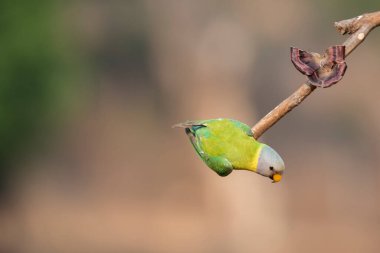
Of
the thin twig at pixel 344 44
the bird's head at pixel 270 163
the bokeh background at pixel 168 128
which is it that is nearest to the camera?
the thin twig at pixel 344 44

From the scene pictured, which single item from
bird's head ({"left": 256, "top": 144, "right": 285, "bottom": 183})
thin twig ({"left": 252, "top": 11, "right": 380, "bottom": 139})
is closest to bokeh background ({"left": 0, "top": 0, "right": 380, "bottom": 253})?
bird's head ({"left": 256, "top": 144, "right": 285, "bottom": 183})

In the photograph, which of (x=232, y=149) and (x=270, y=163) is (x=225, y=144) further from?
(x=270, y=163)

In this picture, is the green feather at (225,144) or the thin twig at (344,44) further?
the green feather at (225,144)

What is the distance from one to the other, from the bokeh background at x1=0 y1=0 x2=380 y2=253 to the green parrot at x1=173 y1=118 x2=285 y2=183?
324 inches

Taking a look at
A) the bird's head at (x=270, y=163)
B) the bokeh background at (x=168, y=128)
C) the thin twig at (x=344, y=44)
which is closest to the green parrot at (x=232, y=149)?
the bird's head at (x=270, y=163)

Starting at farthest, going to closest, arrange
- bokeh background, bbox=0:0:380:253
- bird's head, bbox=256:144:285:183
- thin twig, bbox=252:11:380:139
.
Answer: bokeh background, bbox=0:0:380:253 < bird's head, bbox=256:144:285:183 < thin twig, bbox=252:11:380:139

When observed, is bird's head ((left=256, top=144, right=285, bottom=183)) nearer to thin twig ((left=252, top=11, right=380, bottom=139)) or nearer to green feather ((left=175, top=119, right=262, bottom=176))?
green feather ((left=175, top=119, right=262, bottom=176))

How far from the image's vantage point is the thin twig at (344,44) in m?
1.95

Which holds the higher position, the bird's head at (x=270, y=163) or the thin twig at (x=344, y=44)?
the thin twig at (x=344, y=44)

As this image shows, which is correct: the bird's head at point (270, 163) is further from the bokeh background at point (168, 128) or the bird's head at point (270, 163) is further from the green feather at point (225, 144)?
the bokeh background at point (168, 128)

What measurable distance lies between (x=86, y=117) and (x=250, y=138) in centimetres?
1564

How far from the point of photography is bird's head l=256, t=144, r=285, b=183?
2303mm

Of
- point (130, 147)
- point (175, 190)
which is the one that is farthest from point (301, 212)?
point (130, 147)

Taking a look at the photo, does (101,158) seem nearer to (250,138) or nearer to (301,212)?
(301,212)
